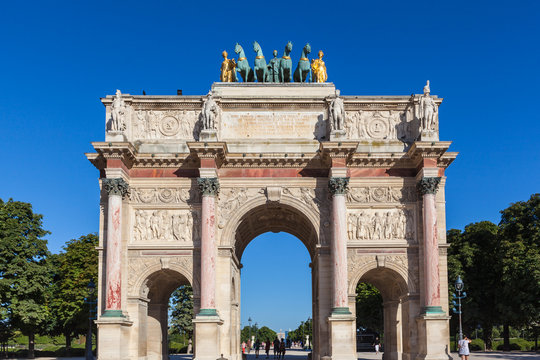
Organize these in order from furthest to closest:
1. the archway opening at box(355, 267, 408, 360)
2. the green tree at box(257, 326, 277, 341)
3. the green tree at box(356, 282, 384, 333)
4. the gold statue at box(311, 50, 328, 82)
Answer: the green tree at box(257, 326, 277, 341) < the green tree at box(356, 282, 384, 333) < the gold statue at box(311, 50, 328, 82) < the archway opening at box(355, 267, 408, 360)

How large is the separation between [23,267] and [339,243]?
22618mm

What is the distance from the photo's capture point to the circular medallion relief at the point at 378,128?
32.6 m

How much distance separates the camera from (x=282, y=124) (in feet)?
107

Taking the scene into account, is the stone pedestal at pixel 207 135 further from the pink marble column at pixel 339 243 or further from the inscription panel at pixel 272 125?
the pink marble column at pixel 339 243

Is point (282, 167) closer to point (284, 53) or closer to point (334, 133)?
point (334, 133)

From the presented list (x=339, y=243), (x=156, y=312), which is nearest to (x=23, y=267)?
(x=156, y=312)

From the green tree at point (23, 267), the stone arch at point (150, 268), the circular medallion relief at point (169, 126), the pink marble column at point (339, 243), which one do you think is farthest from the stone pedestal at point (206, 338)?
the green tree at point (23, 267)

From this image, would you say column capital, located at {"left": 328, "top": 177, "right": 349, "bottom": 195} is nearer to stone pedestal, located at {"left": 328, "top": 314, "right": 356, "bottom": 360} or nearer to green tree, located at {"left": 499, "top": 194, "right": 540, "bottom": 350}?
stone pedestal, located at {"left": 328, "top": 314, "right": 356, "bottom": 360}

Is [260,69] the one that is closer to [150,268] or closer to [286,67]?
[286,67]

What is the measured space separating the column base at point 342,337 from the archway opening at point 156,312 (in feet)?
23.2

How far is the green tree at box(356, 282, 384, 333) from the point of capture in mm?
60656

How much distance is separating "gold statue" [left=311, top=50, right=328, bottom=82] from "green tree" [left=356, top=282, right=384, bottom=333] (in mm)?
29859

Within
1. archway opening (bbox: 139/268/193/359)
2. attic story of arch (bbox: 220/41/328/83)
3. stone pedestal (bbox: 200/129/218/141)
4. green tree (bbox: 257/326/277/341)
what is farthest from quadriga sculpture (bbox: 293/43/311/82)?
green tree (bbox: 257/326/277/341)

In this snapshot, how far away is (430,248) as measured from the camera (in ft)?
99.6
